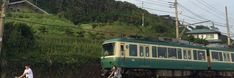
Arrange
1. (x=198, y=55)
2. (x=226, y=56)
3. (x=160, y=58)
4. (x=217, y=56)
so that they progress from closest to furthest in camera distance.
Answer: (x=160, y=58)
(x=198, y=55)
(x=217, y=56)
(x=226, y=56)

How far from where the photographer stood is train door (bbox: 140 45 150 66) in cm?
2609

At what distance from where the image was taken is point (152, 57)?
26828 mm

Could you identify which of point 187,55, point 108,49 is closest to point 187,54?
point 187,55

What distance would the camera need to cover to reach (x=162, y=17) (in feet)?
276

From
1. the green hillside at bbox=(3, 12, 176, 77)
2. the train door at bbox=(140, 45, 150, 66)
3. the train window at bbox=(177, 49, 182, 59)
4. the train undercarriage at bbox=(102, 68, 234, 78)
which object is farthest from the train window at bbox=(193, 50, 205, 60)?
the green hillside at bbox=(3, 12, 176, 77)

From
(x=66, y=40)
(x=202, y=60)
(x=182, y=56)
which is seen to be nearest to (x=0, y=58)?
(x=66, y=40)

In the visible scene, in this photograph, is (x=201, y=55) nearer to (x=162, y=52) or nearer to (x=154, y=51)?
(x=162, y=52)

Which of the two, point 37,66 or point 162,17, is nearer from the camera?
point 37,66

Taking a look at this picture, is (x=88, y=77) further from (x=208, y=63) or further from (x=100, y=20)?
(x=100, y=20)

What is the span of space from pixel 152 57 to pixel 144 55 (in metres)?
0.76

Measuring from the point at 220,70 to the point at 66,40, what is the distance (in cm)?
1344

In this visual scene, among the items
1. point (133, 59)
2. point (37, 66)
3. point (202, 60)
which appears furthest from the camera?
point (202, 60)

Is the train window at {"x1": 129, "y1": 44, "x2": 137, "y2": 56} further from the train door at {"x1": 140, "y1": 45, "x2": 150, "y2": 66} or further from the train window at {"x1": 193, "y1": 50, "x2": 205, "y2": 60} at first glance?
the train window at {"x1": 193, "y1": 50, "x2": 205, "y2": 60}

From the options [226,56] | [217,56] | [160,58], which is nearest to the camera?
[160,58]
